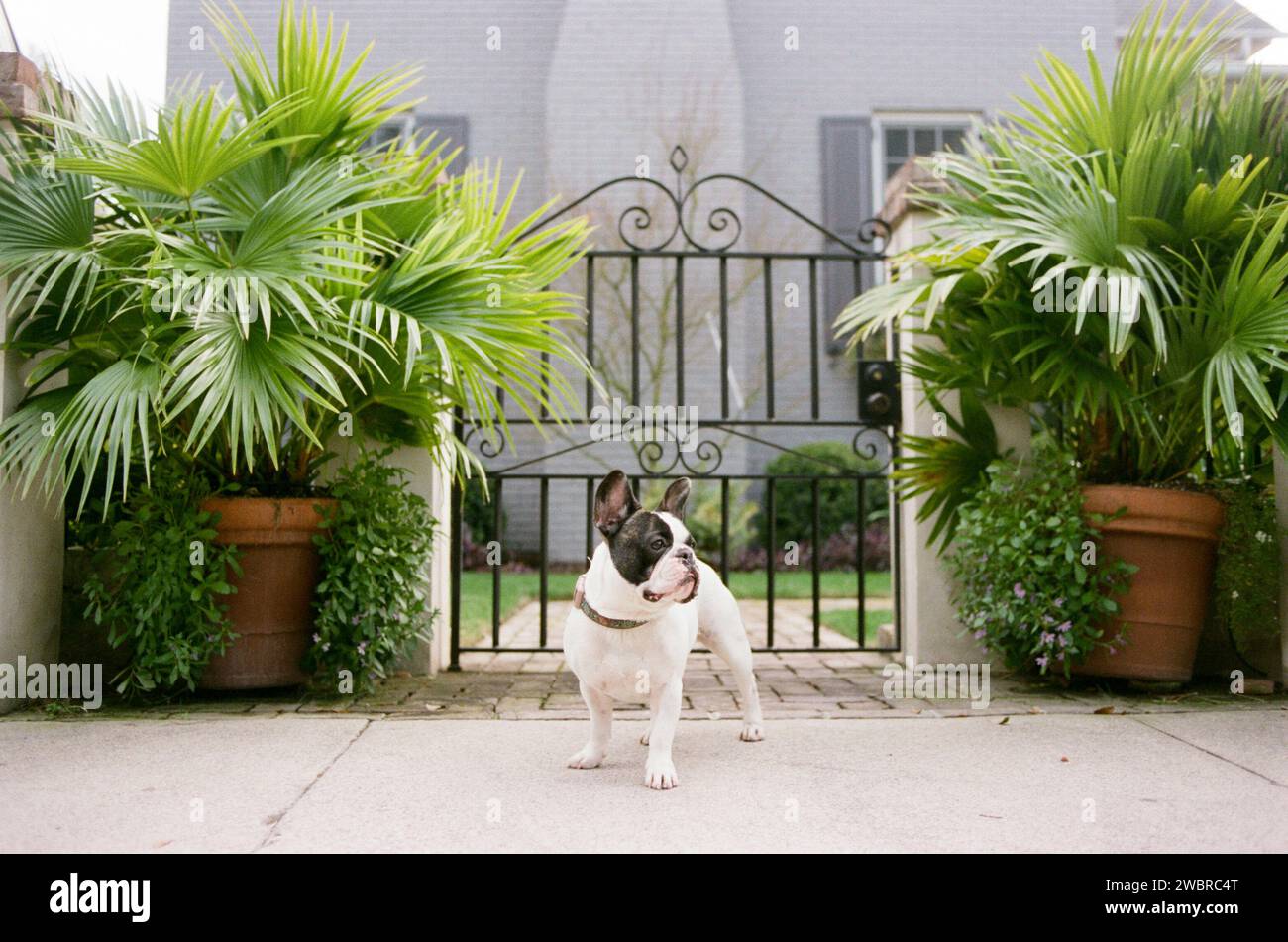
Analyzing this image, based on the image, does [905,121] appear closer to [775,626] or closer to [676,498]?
[775,626]

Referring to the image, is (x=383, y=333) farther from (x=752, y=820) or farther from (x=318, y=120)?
(x=752, y=820)

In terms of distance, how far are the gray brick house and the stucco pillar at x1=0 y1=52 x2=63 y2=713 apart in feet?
20.2

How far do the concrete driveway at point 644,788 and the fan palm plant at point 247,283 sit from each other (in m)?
0.88

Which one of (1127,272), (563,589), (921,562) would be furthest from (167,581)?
(563,589)

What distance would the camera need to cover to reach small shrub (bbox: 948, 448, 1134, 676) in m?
3.78

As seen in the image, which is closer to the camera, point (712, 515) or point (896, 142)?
point (712, 515)

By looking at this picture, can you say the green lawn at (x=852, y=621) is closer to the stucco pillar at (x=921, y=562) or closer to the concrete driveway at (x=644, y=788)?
the stucco pillar at (x=921, y=562)

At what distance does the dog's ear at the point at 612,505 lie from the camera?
264cm

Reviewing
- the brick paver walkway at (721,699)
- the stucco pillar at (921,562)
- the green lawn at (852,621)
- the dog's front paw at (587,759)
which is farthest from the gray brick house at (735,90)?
the dog's front paw at (587,759)

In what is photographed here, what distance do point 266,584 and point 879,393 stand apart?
9.46 ft

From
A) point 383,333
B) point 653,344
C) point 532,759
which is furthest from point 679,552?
point 653,344

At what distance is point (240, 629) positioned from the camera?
146 inches

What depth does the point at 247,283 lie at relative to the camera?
126 inches

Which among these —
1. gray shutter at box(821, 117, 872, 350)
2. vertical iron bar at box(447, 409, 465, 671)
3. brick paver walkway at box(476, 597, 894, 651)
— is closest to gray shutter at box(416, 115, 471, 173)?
gray shutter at box(821, 117, 872, 350)
